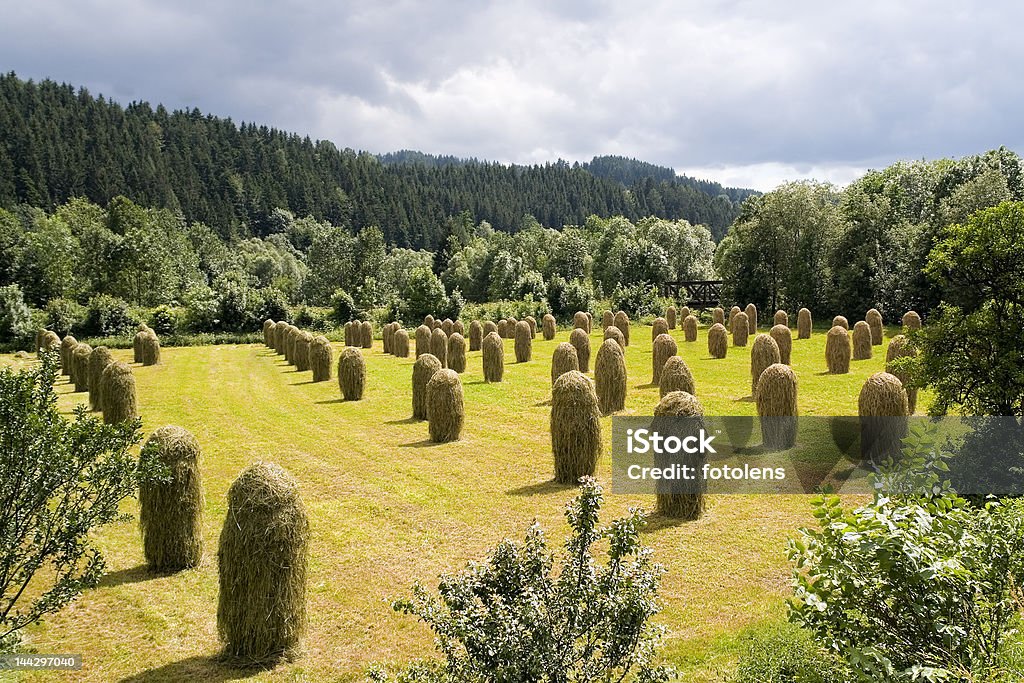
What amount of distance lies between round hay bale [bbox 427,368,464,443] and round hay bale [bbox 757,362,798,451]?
7803mm

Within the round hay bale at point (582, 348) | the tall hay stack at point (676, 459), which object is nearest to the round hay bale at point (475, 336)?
the round hay bale at point (582, 348)

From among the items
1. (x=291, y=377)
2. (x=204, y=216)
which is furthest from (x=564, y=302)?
(x=204, y=216)

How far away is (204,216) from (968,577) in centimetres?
12967

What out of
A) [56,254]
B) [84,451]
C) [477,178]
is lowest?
[84,451]

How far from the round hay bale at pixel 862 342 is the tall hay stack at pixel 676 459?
21340 mm

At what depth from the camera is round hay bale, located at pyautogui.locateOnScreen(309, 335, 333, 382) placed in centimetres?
2628

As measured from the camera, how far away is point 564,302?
5281 centimetres

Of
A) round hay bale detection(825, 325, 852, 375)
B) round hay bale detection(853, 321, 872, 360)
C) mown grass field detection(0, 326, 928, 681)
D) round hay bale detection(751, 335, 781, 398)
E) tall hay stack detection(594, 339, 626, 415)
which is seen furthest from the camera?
round hay bale detection(853, 321, 872, 360)

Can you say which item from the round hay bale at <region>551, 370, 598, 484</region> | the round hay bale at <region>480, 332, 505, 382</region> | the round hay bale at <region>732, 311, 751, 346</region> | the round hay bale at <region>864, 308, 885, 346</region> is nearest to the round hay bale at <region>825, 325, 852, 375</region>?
the round hay bale at <region>864, 308, 885, 346</region>

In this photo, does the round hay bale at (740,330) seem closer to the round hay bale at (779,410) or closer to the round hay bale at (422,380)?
the round hay bale at (779,410)

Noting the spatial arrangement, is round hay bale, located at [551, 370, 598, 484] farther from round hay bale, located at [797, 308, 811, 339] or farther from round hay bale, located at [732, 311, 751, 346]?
round hay bale, located at [797, 308, 811, 339]

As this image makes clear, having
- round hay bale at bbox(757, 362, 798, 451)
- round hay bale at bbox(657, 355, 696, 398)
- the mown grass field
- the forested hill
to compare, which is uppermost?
the forested hill

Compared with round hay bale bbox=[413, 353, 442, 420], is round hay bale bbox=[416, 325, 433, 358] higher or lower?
higher

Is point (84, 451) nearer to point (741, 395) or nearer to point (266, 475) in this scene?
point (266, 475)
